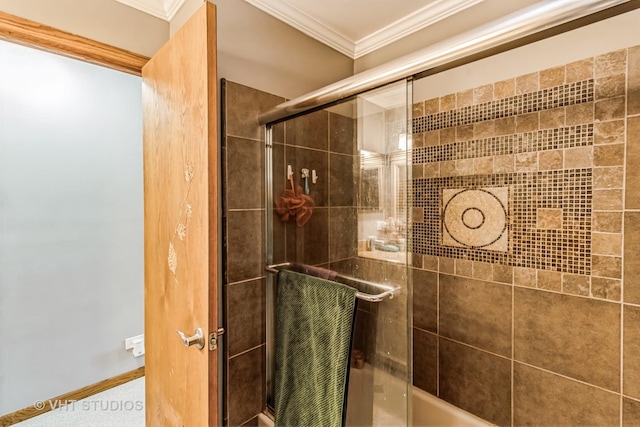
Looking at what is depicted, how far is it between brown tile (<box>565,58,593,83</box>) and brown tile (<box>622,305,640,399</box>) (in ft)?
2.98

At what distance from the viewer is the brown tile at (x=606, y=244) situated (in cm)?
112

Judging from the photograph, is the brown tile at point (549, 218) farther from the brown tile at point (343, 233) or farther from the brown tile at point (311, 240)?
the brown tile at point (311, 240)

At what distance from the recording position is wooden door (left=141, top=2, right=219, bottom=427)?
3.18ft

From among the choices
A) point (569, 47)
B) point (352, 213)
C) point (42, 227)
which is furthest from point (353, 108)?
point (42, 227)

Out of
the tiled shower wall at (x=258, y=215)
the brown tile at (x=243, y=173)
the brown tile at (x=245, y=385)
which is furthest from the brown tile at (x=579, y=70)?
the brown tile at (x=245, y=385)

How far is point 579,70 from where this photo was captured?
3.91 ft

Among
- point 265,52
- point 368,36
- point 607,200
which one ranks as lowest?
point 607,200

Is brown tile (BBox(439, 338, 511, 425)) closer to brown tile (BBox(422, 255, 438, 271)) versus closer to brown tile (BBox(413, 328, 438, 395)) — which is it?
brown tile (BBox(413, 328, 438, 395))

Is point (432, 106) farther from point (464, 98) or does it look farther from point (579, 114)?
point (579, 114)

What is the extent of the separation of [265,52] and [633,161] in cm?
165

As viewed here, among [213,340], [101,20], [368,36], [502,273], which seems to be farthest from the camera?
[368,36]

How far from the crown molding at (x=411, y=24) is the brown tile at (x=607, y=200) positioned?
1062mm

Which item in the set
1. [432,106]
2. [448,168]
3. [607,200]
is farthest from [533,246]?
[432,106]

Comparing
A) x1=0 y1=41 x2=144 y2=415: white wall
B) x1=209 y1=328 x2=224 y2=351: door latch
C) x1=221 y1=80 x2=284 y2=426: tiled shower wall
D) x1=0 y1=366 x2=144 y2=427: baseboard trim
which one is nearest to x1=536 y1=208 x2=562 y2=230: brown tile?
x1=221 y1=80 x2=284 y2=426: tiled shower wall
